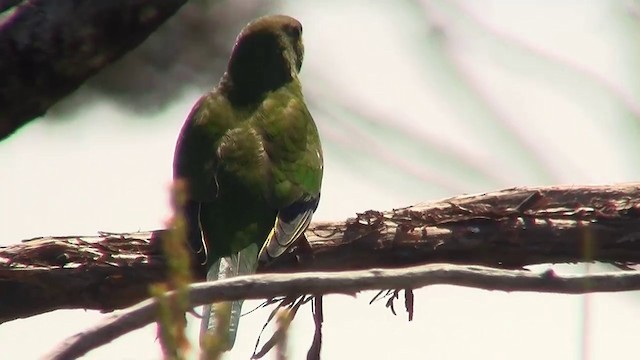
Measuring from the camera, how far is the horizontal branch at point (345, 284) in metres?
1.48

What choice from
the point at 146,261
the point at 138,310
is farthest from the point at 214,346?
the point at 146,261

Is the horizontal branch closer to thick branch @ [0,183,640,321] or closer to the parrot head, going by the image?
thick branch @ [0,183,640,321]

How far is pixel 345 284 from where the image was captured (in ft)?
5.44

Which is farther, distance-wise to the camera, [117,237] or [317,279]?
[117,237]

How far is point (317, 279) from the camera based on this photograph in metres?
1.64

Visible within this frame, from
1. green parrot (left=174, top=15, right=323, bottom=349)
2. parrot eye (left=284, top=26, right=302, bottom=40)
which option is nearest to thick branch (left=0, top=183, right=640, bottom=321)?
green parrot (left=174, top=15, right=323, bottom=349)

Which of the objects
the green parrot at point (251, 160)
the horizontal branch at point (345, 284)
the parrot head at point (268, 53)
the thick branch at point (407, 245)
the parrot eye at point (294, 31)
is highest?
the parrot eye at point (294, 31)

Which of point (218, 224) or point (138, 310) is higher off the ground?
point (218, 224)

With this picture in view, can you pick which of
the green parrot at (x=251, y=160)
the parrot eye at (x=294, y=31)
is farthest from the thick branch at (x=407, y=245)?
the parrot eye at (x=294, y=31)

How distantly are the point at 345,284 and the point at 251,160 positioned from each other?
2392 millimetres

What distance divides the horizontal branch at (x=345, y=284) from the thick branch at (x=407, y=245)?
1.45m

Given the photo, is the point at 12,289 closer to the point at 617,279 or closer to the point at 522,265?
the point at 522,265

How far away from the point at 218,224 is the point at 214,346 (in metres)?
2.57

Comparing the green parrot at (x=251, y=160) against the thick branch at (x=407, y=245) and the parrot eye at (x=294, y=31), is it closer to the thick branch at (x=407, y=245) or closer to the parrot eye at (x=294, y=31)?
the parrot eye at (x=294, y=31)
